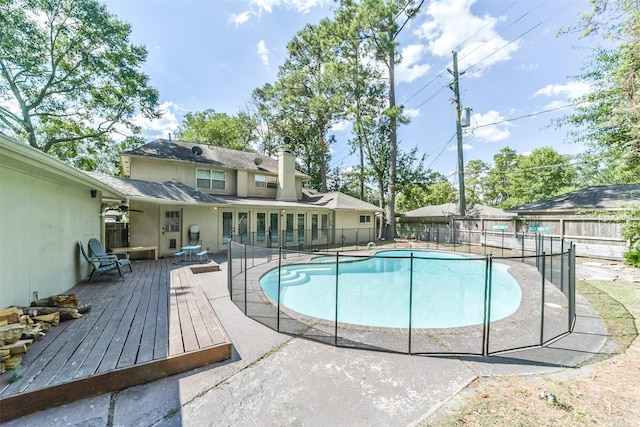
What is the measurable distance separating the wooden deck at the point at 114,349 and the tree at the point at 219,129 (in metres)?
22.0

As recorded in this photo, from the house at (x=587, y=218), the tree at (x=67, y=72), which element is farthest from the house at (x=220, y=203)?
the house at (x=587, y=218)

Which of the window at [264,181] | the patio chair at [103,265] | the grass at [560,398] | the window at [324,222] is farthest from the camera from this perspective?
the window at [324,222]

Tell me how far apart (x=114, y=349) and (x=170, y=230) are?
28.4ft

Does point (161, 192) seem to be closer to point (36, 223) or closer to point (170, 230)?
point (170, 230)

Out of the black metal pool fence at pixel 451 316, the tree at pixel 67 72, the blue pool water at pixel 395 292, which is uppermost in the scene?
the tree at pixel 67 72

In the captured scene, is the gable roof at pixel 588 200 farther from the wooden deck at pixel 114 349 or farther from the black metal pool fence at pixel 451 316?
the wooden deck at pixel 114 349

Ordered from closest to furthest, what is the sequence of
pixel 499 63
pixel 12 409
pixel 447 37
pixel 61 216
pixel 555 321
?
pixel 12 409 → pixel 555 321 → pixel 61 216 → pixel 499 63 → pixel 447 37

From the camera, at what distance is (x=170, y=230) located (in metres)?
10.5

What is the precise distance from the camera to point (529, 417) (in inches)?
84.1

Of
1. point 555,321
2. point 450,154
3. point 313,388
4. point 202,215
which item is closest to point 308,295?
point 313,388

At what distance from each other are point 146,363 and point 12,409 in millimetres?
940

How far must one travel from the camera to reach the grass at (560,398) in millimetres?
2117

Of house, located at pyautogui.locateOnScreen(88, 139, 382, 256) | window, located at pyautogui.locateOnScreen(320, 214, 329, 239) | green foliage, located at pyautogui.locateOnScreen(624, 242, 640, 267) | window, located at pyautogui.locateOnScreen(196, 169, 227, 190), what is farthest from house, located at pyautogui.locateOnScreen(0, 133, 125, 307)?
green foliage, located at pyautogui.locateOnScreen(624, 242, 640, 267)

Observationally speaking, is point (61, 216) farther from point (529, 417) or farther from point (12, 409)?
point (529, 417)
